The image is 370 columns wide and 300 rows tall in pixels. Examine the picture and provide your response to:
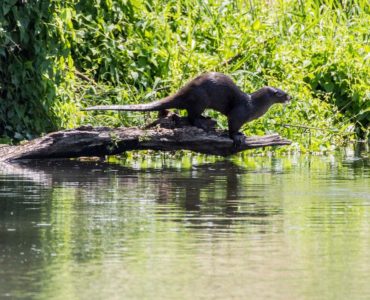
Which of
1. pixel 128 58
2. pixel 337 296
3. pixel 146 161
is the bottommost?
pixel 337 296

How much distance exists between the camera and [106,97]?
16.5 meters

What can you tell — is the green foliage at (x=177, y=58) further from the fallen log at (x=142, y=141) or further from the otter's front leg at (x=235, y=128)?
the fallen log at (x=142, y=141)

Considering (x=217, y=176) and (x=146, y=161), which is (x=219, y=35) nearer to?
(x=146, y=161)

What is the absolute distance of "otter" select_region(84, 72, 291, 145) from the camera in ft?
45.6

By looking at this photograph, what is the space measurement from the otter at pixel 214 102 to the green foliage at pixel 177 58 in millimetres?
1279

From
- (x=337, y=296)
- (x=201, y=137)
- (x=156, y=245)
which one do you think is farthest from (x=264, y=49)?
(x=337, y=296)

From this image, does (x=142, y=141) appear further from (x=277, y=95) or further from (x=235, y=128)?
(x=277, y=95)

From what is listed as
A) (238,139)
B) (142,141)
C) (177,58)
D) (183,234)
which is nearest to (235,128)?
(238,139)

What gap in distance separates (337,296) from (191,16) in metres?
12.6

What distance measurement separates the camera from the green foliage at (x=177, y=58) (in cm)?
1545

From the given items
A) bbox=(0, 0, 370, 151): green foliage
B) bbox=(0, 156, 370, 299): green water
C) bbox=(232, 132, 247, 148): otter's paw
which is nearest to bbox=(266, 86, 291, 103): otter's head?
bbox=(0, 0, 370, 151): green foliage

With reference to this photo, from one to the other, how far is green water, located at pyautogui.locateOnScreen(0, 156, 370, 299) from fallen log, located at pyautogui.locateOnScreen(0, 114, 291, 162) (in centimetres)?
24

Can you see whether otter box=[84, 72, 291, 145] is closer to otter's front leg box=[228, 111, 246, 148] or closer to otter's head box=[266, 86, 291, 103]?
otter's front leg box=[228, 111, 246, 148]

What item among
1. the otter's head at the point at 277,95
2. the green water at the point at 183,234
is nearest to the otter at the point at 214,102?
the otter's head at the point at 277,95
